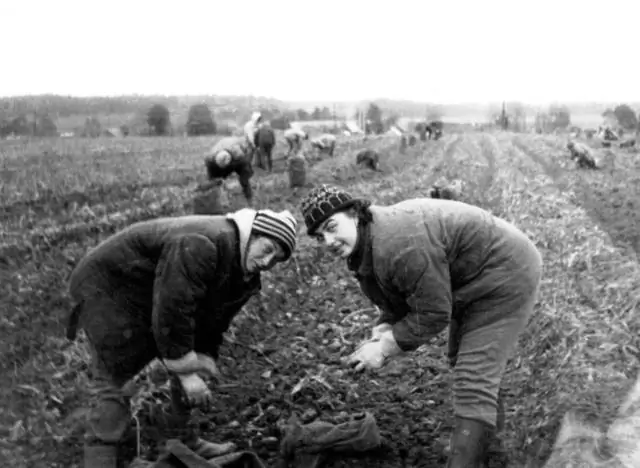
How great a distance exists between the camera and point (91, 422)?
3160 millimetres

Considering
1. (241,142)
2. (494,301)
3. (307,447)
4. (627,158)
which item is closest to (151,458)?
(307,447)

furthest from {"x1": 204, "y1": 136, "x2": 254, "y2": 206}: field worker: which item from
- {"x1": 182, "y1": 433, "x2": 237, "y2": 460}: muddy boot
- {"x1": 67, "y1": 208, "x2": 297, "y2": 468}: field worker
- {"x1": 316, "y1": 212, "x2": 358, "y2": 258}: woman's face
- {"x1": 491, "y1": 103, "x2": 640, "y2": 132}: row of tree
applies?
{"x1": 491, "y1": 103, "x2": 640, "y2": 132}: row of tree

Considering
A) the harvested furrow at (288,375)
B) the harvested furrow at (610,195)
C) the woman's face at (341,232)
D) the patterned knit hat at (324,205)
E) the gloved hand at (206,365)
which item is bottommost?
the harvested furrow at (288,375)

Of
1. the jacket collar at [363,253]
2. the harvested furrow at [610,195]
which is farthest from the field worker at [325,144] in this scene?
the jacket collar at [363,253]

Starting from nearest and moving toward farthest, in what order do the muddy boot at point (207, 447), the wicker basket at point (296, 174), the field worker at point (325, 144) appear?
the muddy boot at point (207, 447)
the wicker basket at point (296, 174)
the field worker at point (325, 144)

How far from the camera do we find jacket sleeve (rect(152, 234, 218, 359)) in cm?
292

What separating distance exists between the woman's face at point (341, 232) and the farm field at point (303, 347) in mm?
1250

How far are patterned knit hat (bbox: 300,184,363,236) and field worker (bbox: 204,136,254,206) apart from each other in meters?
6.71

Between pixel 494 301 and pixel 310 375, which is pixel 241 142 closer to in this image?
pixel 310 375

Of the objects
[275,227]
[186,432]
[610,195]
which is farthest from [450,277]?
[610,195]

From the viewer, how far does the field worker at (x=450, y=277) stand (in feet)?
9.12

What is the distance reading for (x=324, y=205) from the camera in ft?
9.24

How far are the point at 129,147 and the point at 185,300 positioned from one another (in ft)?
36.0

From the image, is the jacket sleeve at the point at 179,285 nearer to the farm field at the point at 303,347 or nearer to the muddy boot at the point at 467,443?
the farm field at the point at 303,347
